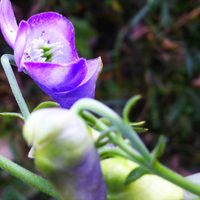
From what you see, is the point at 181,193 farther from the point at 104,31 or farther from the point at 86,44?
the point at 104,31

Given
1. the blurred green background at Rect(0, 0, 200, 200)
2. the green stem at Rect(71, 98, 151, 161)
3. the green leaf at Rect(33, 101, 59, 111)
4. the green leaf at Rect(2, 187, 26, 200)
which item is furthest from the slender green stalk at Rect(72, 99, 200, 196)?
the blurred green background at Rect(0, 0, 200, 200)

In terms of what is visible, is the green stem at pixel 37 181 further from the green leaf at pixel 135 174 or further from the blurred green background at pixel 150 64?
the blurred green background at pixel 150 64

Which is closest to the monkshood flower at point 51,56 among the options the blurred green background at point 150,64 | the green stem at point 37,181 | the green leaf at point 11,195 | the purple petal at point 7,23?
the purple petal at point 7,23

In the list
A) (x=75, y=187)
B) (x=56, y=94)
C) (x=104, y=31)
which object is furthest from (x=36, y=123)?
(x=104, y=31)

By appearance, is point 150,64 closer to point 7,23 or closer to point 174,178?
point 7,23

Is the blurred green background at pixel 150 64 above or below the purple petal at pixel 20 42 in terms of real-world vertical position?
below
